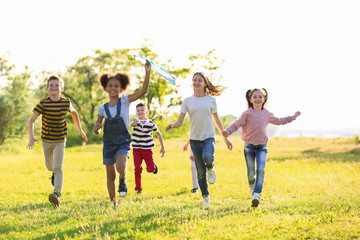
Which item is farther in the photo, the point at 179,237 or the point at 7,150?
the point at 7,150

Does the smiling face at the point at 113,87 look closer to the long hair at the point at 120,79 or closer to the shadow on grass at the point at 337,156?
the long hair at the point at 120,79

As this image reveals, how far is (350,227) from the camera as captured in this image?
6164 mm

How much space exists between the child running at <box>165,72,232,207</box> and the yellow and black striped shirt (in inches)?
93.0

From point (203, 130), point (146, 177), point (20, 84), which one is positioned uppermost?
point (20, 84)

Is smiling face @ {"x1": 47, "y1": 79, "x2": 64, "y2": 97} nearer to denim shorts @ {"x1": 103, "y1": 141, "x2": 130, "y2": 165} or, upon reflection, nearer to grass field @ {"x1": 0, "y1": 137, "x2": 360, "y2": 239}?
denim shorts @ {"x1": 103, "y1": 141, "x2": 130, "y2": 165}

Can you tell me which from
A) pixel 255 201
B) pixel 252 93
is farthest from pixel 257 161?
pixel 252 93

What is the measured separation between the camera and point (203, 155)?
7.39m

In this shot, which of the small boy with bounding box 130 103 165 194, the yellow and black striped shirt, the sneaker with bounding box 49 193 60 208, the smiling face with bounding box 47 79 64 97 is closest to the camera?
the sneaker with bounding box 49 193 60 208

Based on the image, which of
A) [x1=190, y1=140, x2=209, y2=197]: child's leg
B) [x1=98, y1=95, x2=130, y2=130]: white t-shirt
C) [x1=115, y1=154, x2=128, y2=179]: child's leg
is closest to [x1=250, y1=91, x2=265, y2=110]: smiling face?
[x1=190, y1=140, x2=209, y2=197]: child's leg

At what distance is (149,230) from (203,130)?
2207 mm

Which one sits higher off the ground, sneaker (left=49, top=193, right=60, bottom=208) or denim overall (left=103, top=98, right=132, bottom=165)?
denim overall (left=103, top=98, right=132, bottom=165)

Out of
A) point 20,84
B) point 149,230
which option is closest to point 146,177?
point 149,230

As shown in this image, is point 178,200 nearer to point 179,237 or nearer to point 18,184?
point 179,237

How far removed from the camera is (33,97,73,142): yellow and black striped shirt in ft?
27.0
